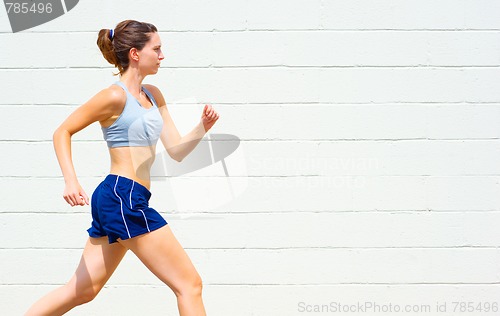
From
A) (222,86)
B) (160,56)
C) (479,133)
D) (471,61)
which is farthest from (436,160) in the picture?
(160,56)

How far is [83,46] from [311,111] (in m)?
1.43

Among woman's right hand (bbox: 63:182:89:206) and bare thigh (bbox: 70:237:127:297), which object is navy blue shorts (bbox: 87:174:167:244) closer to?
bare thigh (bbox: 70:237:127:297)

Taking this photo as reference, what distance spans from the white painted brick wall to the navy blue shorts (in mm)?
1308

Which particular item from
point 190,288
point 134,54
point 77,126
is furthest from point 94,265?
point 134,54

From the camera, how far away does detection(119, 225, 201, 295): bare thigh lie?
382 cm

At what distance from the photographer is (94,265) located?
4.00 metres

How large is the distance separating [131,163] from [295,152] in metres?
1.48

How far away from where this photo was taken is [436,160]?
5145mm

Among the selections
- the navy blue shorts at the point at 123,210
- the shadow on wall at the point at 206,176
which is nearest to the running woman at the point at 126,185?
the navy blue shorts at the point at 123,210

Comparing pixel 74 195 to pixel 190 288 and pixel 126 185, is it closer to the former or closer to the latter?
pixel 126 185

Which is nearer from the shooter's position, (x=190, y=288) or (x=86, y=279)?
(x=190, y=288)

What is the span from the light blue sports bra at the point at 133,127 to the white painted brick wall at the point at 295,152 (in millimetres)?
1179

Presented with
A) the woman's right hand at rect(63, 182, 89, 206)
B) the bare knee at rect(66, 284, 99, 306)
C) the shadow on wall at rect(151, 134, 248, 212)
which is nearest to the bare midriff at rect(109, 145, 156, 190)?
the woman's right hand at rect(63, 182, 89, 206)

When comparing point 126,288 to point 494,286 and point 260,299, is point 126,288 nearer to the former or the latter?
point 260,299
